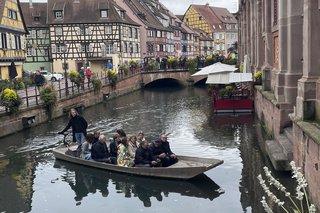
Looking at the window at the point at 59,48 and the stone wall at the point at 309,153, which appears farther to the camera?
the window at the point at 59,48

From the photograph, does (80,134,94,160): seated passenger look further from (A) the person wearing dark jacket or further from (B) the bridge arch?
(B) the bridge arch

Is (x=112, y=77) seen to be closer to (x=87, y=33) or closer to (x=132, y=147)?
(x=87, y=33)

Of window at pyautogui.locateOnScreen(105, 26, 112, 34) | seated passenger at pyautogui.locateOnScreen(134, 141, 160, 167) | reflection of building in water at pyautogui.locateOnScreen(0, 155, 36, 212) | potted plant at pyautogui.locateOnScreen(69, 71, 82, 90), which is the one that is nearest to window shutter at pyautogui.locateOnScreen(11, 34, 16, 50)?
potted plant at pyautogui.locateOnScreen(69, 71, 82, 90)

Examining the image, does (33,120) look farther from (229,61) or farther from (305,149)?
(229,61)

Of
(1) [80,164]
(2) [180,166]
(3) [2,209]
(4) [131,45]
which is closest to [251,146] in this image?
(2) [180,166]

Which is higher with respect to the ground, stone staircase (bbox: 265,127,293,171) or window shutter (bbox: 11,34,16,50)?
window shutter (bbox: 11,34,16,50)

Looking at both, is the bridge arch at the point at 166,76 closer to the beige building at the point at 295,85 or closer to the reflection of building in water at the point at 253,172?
the beige building at the point at 295,85

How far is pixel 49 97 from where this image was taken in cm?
2616

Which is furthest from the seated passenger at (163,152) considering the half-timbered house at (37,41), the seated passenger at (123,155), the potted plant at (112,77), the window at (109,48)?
the half-timbered house at (37,41)

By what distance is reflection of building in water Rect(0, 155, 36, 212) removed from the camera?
12133 mm

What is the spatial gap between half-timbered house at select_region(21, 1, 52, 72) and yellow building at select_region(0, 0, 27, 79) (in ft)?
48.9

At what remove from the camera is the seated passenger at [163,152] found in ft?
45.9

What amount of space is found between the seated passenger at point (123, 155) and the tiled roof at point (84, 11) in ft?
143

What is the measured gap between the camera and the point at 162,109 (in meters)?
32.6
